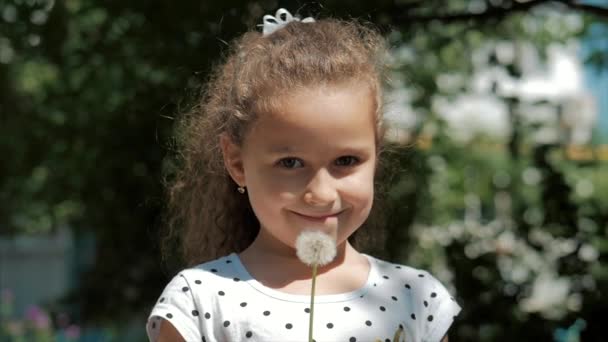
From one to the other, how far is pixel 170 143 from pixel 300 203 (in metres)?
1.36

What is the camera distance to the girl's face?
1771mm

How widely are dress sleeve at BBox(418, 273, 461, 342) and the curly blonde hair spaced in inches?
12.9

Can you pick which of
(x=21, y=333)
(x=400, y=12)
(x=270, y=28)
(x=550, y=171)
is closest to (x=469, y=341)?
(x=550, y=171)

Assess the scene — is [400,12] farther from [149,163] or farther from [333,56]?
[333,56]

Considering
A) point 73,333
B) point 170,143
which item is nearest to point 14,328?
point 73,333

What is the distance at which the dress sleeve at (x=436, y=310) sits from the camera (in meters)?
1.94

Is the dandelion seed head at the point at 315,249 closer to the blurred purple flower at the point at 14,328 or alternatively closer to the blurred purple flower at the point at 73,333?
the blurred purple flower at the point at 73,333

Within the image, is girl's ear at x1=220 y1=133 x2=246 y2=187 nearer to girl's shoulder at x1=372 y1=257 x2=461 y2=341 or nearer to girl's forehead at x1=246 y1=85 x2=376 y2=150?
girl's forehead at x1=246 y1=85 x2=376 y2=150

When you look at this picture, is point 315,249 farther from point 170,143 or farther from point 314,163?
point 170,143

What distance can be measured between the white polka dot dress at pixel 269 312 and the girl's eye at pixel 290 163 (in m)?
0.25

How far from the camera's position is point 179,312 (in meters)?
1.79

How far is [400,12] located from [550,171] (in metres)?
0.92

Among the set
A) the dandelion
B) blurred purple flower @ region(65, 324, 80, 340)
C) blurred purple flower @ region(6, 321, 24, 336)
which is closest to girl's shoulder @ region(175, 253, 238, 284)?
the dandelion

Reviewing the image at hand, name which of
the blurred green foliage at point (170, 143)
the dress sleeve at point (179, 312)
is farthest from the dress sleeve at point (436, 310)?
the blurred green foliage at point (170, 143)
